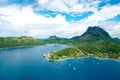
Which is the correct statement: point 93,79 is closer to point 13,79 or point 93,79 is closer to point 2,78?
point 13,79

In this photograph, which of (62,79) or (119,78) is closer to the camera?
(62,79)

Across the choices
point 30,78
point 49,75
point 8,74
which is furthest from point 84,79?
point 8,74

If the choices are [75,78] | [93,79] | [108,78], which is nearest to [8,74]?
[75,78]

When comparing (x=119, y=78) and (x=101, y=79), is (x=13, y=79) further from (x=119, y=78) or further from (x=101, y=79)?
(x=119, y=78)

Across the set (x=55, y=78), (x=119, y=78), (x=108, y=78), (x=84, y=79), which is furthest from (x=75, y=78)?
(x=119, y=78)

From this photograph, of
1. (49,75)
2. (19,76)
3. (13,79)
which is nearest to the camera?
(13,79)

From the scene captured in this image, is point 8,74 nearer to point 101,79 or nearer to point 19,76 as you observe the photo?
point 19,76

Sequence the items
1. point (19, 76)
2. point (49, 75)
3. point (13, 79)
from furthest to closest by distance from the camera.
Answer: point (49, 75), point (19, 76), point (13, 79)

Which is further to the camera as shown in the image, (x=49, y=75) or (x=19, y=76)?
(x=49, y=75)
